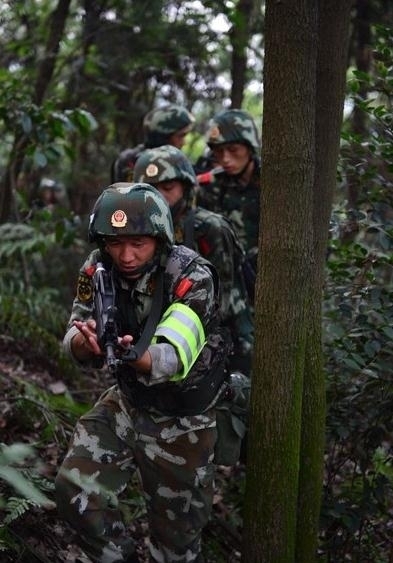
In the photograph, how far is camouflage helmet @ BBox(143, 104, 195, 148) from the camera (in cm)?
609

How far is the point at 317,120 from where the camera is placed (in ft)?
11.7

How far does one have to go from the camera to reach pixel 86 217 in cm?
902

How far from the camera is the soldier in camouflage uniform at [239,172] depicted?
5316 millimetres

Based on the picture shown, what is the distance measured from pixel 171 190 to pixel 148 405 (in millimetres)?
1593

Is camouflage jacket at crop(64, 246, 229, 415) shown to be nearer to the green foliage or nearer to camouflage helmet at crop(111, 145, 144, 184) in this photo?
the green foliage

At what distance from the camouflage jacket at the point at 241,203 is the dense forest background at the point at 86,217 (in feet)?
2.08

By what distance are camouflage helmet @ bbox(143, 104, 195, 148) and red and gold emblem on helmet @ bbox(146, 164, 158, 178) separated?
5.45 feet

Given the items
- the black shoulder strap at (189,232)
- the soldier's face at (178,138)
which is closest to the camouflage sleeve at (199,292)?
the black shoulder strap at (189,232)

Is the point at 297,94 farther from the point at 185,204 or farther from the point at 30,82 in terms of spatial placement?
the point at 30,82

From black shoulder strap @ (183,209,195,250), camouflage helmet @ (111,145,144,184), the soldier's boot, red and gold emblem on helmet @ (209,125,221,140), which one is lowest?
the soldier's boot

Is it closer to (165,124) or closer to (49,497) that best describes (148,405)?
(49,497)

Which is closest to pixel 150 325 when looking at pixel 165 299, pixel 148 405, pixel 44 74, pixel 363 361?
pixel 165 299

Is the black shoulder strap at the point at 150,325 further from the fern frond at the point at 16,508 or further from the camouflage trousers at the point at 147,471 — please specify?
the fern frond at the point at 16,508

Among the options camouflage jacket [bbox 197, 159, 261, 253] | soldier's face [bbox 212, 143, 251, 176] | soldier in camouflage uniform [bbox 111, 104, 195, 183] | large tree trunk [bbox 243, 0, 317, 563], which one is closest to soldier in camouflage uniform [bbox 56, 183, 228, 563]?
large tree trunk [bbox 243, 0, 317, 563]
